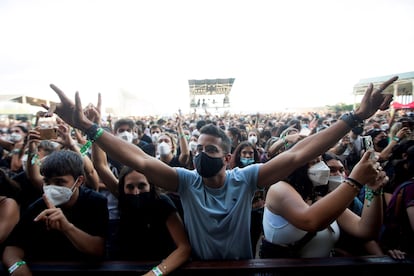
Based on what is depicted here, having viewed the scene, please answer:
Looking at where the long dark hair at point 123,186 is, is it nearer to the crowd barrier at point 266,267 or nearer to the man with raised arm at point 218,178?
the man with raised arm at point 218,178

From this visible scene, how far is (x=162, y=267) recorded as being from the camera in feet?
4.84

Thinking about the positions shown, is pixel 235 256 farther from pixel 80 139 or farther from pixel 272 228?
pixel 80 139

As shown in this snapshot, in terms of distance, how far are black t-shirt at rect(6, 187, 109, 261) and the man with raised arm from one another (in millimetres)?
544

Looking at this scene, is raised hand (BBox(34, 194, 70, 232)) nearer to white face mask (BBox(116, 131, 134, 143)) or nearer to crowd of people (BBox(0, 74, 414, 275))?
crowd of people (BBox(0, 74, 414, 275))

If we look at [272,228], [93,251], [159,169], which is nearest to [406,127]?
[272,228]

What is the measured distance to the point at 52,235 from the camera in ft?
A: 5.67

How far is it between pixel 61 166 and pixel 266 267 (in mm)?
1517

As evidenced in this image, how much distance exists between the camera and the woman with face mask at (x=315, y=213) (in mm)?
1414

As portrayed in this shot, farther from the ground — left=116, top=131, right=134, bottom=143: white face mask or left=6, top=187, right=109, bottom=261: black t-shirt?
left=116, top=131, right=134, bottom=143: white face mask

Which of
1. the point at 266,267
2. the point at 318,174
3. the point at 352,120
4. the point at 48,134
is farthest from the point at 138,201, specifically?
the point at 352,120

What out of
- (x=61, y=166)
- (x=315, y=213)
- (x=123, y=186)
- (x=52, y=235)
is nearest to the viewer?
(x=315, y=213)

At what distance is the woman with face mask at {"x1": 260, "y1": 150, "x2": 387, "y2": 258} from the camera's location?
1.41 metres

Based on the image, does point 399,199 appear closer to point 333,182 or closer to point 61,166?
point 333,182

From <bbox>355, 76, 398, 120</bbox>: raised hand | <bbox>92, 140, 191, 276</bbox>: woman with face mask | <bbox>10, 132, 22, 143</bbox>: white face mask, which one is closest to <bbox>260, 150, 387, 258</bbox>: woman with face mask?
<bbox>355, 76, 398, 120</bbox>: raised hand
